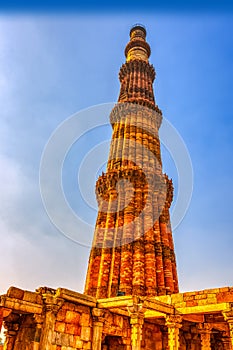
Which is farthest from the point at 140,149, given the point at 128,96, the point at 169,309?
the point at 169,309

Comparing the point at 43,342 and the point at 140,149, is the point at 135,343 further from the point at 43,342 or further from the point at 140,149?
the point at 140,149

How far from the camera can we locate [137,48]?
109 feet

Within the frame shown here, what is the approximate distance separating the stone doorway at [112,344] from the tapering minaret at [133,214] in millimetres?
3845

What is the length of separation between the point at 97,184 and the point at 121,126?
5482mm

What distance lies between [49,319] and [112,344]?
13.5ft

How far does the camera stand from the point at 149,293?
17469 mm

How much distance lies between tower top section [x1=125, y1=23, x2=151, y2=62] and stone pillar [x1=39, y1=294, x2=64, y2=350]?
26.7m

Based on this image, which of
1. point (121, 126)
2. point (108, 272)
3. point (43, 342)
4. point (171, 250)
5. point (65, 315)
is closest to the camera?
point (43, 342)

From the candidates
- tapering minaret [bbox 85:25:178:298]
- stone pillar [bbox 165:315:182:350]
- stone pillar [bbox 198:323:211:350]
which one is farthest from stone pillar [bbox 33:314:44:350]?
tapering minaret [bbox 85:25:178:298]

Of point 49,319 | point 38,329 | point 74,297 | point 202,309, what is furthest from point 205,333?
point 38,329

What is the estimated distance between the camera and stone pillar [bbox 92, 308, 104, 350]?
416 inches

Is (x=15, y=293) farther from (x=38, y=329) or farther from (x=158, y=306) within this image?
(x=158, y=306)

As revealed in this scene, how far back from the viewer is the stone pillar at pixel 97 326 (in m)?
10.6

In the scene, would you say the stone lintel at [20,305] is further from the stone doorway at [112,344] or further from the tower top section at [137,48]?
the tower top section at [137,48]
